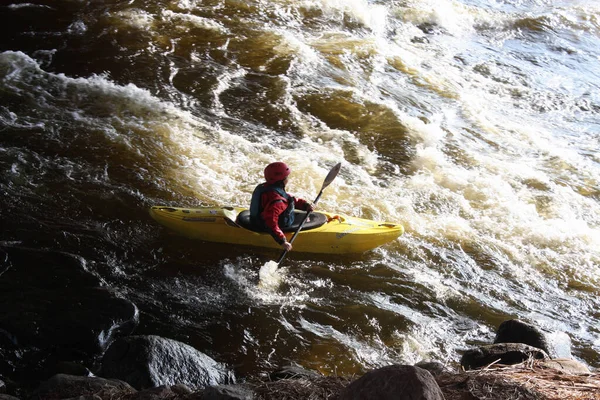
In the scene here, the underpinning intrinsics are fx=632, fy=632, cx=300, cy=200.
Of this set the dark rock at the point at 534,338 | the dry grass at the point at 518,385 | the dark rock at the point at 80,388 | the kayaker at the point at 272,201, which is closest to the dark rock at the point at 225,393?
the dark rock at the point at 80,388

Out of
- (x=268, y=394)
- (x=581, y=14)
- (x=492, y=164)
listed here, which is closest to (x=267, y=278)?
(x=268, y=394)

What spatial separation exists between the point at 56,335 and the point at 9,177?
2.47 meters

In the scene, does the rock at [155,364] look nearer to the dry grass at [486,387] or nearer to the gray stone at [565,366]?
the dry grass at [486,387]

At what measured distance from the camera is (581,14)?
48.5 feet

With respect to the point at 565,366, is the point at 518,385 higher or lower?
higher

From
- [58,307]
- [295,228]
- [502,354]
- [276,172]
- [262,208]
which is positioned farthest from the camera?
[295,228]

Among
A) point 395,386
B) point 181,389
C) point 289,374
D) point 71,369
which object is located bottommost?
point 71,369

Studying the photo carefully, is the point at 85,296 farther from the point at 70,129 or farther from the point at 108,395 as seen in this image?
the point at 70,129

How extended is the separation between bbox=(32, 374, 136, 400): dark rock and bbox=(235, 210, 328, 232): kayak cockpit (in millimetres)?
2335

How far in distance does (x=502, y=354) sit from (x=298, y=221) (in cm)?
230

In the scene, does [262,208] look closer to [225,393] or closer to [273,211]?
[273,211]

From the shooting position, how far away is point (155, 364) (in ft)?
12.6

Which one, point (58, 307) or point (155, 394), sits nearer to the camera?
point (155, 394)

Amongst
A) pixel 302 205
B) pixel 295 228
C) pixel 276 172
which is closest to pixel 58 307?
pixel 276 172
